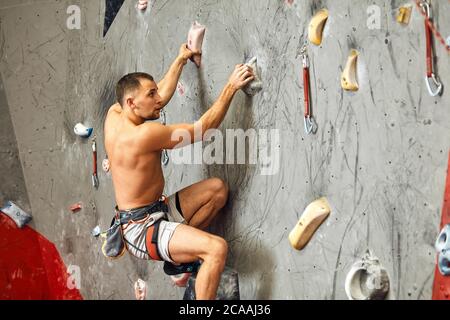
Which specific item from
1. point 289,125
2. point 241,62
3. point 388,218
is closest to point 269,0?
point 241,62

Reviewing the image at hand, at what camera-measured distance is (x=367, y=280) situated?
2676 mm

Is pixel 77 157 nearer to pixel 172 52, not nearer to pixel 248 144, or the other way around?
→ pixel 172 52

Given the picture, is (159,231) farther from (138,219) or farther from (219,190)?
(219,190)

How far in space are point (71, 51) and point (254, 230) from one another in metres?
1.65

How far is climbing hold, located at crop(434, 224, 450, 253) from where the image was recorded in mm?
2395

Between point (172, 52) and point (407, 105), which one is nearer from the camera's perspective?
point (407, 105)

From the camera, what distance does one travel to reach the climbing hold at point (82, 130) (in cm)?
412

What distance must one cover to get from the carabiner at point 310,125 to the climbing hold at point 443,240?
25.2 inches

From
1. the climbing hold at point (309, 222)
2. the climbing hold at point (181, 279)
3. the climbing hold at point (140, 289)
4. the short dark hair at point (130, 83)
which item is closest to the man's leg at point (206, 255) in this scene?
the climbing hold at point (309, 222)

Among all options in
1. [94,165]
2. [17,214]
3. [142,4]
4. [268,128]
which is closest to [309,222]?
[268,128]

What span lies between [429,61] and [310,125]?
586 millimetres

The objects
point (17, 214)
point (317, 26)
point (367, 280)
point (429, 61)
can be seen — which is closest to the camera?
point (429, 61)

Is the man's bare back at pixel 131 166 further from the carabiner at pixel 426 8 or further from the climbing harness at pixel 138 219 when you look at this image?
the carabiner at pixel 426 8

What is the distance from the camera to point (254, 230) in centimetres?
318
